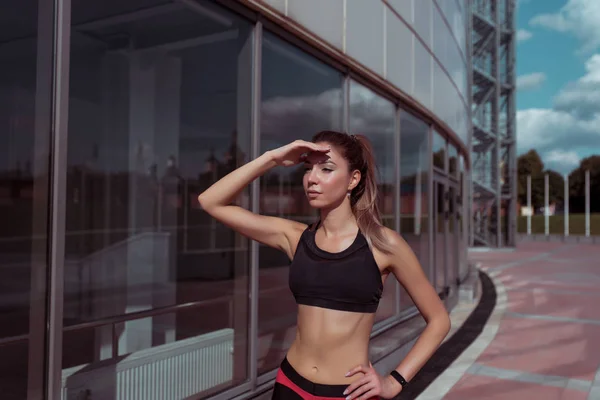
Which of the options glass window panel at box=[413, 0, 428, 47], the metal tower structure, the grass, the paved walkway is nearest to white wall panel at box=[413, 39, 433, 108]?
glass window panel at box=[413, 0, 428, 47]

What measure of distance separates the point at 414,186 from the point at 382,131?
6.27ft

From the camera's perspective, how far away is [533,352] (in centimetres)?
778

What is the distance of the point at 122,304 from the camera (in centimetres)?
1323

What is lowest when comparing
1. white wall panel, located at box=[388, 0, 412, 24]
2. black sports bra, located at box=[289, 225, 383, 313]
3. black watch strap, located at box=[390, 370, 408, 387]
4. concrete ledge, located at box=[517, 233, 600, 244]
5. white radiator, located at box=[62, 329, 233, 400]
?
concrete ledge, located at box=[517, 233, 600, 244]

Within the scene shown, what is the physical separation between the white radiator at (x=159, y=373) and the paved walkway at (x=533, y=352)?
2166mm

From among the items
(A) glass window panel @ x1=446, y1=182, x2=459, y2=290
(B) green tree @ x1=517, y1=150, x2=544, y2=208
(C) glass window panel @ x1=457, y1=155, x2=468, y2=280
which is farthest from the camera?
(B) green tree @ x1=517, y1=150, x2=544, y2=208

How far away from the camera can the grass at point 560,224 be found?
1945 inches

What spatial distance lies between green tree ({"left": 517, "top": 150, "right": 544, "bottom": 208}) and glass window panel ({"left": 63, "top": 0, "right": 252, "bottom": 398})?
Answer: 6885cm

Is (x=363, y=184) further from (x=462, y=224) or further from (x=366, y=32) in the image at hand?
(x=462, y=224)

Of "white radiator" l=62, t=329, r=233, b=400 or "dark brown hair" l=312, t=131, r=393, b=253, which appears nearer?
"dark brown hair" l=312, t=131, r=393, b=253

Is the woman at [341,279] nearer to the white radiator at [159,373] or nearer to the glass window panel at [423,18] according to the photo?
the white radiator at [159,373]

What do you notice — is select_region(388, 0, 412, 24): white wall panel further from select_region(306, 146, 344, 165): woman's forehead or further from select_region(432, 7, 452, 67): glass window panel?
select_region(306, 146, 344, 165): woman's forehead

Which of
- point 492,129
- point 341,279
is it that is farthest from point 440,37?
point 492,129

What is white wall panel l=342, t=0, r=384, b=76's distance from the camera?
261 inches
